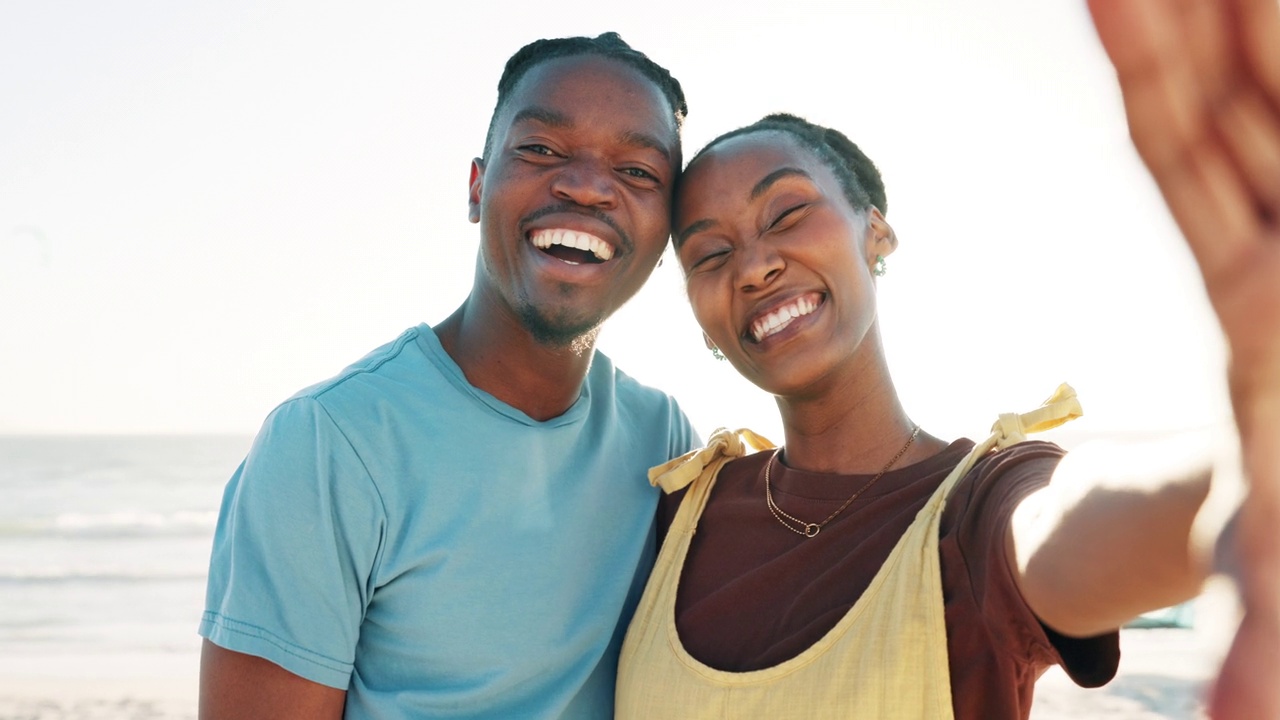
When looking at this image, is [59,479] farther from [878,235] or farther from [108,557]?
[878,235]

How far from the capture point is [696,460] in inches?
112

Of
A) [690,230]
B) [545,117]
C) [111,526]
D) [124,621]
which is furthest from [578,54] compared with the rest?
[111,526]

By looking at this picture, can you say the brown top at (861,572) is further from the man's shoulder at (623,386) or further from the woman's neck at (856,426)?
the man's shoulder at (623,386)

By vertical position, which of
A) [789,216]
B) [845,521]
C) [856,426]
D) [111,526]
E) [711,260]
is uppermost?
[789,216]

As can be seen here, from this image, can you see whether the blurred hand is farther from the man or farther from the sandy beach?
the sandy beach

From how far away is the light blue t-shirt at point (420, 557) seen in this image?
2.36 metres

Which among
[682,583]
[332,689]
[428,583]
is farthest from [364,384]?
[682,583]

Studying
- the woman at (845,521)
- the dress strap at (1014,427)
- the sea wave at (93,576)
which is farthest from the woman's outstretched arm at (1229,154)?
the sea wave at (93,576)

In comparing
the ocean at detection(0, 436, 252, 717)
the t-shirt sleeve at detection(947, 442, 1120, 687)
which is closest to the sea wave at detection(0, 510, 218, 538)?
the ocean at detection(0, 436, 252, 717)

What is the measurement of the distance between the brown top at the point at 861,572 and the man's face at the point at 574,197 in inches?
24.9

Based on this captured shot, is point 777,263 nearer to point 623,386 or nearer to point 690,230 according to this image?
point 690,230

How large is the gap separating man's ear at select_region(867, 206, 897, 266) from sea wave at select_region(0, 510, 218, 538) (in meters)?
20.4

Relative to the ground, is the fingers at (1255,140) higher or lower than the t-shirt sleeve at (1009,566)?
higher

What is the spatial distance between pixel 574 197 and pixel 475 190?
0.53 m
